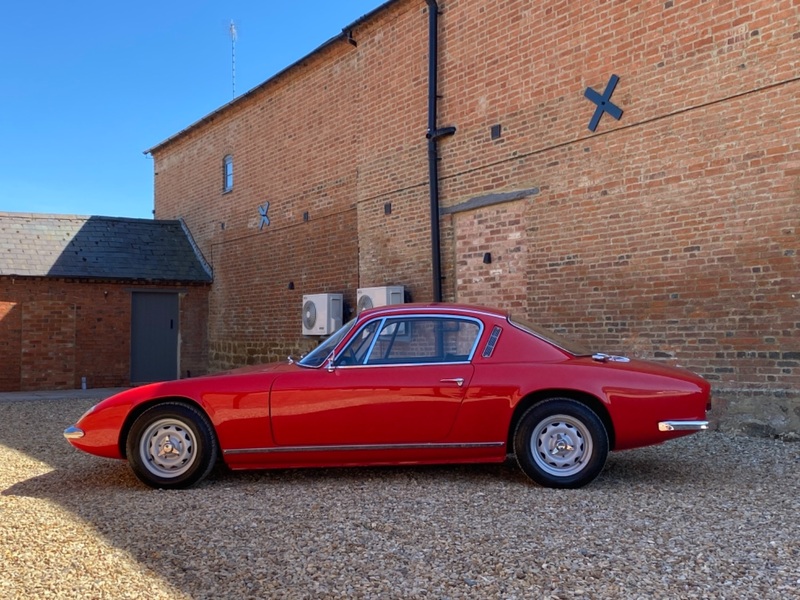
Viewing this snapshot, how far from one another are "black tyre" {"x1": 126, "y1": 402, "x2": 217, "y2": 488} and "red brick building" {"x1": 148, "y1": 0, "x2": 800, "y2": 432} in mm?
4788

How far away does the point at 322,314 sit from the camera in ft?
39.1

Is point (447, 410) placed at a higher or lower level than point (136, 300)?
lower

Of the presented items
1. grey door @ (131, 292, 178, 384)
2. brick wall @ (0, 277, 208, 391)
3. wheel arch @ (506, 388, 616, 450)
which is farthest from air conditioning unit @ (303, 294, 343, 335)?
wheel arch @ (506, 388, 616, 450)

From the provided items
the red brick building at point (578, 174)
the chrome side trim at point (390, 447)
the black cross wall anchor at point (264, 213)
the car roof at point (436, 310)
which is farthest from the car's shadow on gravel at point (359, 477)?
the black cross wall anchor at point (264, 213)

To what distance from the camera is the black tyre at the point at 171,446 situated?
493 centimetres

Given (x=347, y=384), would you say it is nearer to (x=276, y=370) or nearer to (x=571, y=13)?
(x=276, y=370)

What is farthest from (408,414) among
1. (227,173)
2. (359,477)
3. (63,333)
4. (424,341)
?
(227,173)

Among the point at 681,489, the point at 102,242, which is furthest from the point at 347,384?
the point at 102,242

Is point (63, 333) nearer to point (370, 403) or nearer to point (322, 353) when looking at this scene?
point (322, 353)

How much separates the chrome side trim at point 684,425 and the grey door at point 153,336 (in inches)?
505

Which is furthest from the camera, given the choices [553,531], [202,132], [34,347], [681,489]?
[202,132]

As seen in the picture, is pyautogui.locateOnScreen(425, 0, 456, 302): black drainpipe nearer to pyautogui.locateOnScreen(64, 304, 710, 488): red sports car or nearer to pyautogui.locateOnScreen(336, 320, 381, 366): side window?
pyautogui.locateOnScreen(336, 320, 381, 366): side window

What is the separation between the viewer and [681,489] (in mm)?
4777

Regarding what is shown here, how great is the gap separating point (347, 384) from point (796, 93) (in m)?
4.96
